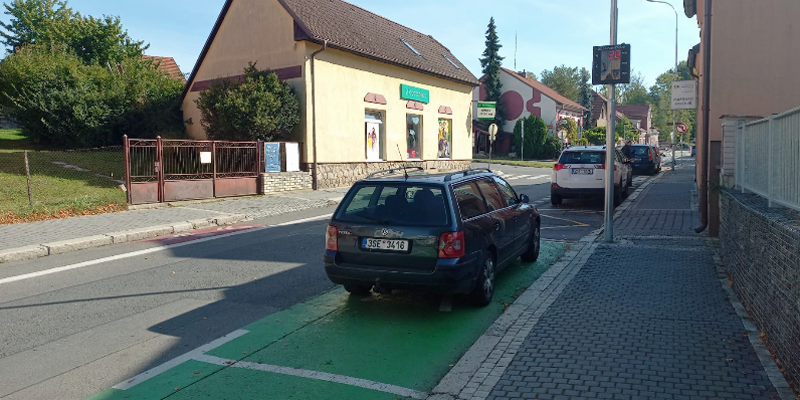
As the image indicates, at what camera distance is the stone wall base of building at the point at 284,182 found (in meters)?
19.8

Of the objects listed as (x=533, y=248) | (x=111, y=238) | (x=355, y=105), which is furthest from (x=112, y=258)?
(x=355, y=105)

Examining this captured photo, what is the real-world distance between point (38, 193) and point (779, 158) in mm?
16975

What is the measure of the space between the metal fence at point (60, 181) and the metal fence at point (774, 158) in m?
14.1

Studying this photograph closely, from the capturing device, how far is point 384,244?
6.04 m

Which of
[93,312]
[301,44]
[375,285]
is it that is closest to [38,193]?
[301,44]

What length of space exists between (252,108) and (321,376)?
16800 millimetres

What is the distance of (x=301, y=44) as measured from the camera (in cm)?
2139

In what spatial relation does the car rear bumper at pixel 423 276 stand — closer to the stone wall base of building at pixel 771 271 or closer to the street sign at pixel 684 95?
the stone wall base of building at pixel 771 271

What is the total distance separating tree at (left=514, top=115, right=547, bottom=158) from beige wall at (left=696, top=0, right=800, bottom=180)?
43.2 m

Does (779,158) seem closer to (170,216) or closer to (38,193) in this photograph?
(170,216)

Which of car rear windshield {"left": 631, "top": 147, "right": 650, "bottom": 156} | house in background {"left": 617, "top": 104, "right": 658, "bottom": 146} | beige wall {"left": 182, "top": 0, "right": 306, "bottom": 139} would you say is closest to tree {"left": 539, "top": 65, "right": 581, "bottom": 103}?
house in background {"left": 617, "top": 104, "right": 658, "bottom": 146}

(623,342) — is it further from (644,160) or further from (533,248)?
(644,160)

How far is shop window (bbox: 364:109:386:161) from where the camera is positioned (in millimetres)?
25234

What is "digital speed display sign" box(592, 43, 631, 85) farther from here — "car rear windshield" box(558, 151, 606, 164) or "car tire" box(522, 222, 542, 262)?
"car rear windshield" box(558, 151, 606, 164)
